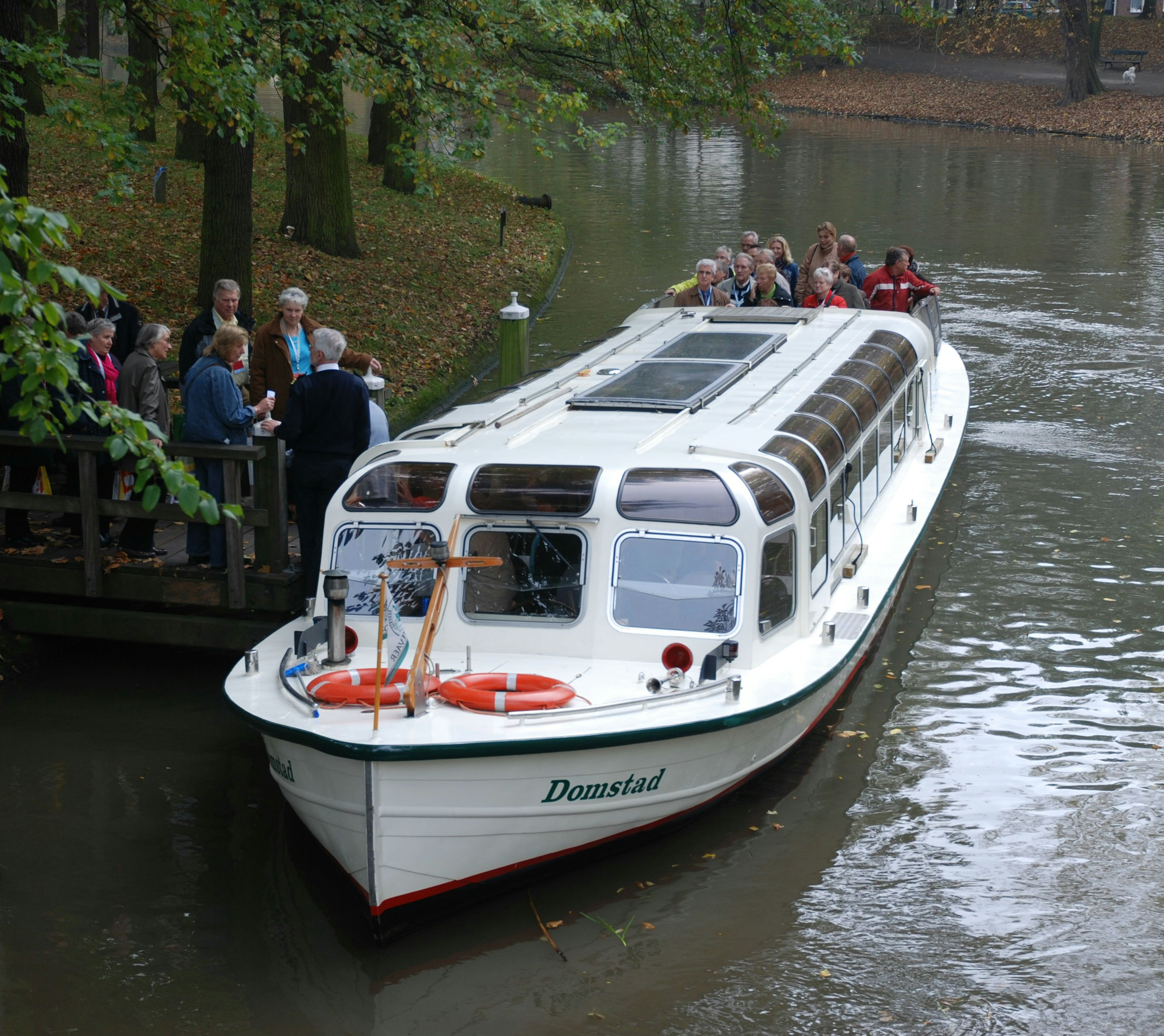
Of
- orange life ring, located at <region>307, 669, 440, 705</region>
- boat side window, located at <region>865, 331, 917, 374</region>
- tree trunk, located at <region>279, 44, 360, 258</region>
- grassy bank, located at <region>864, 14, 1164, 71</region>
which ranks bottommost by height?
orange life ring, located at <region>307, 669, 440, 705</region>

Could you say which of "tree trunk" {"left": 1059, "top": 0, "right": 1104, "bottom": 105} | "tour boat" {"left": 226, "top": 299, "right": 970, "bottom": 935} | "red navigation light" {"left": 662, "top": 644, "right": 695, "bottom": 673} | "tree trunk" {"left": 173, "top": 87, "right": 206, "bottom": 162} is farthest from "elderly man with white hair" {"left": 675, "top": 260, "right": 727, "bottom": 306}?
"tree trunk" {"left": 1059, "top": 0, "right": 1104, "bottom": 105}

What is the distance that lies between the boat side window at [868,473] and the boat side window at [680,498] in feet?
10.0

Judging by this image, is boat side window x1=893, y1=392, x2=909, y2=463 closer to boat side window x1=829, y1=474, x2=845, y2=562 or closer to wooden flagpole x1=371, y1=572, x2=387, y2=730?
boat side window x1=829, y1=474, x2=845, y2=562

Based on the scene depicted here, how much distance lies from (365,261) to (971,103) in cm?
4307

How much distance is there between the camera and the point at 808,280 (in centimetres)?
1678

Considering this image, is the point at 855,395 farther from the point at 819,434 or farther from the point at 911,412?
the point at 911,412

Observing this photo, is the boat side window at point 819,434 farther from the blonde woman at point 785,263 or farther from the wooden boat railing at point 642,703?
the blonde woman at point 785,263

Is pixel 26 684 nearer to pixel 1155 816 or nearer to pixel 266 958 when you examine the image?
pixel 266 958

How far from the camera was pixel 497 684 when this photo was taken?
7609 mm

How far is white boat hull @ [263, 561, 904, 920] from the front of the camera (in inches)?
277

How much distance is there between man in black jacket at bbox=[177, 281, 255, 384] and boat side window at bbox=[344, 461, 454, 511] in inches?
75.8

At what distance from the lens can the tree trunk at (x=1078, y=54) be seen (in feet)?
171

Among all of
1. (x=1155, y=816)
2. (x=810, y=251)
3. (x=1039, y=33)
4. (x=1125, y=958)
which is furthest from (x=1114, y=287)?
(x=1039, y=33)

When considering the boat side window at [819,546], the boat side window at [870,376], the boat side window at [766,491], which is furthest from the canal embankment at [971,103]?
the boat side window at [766,491]
